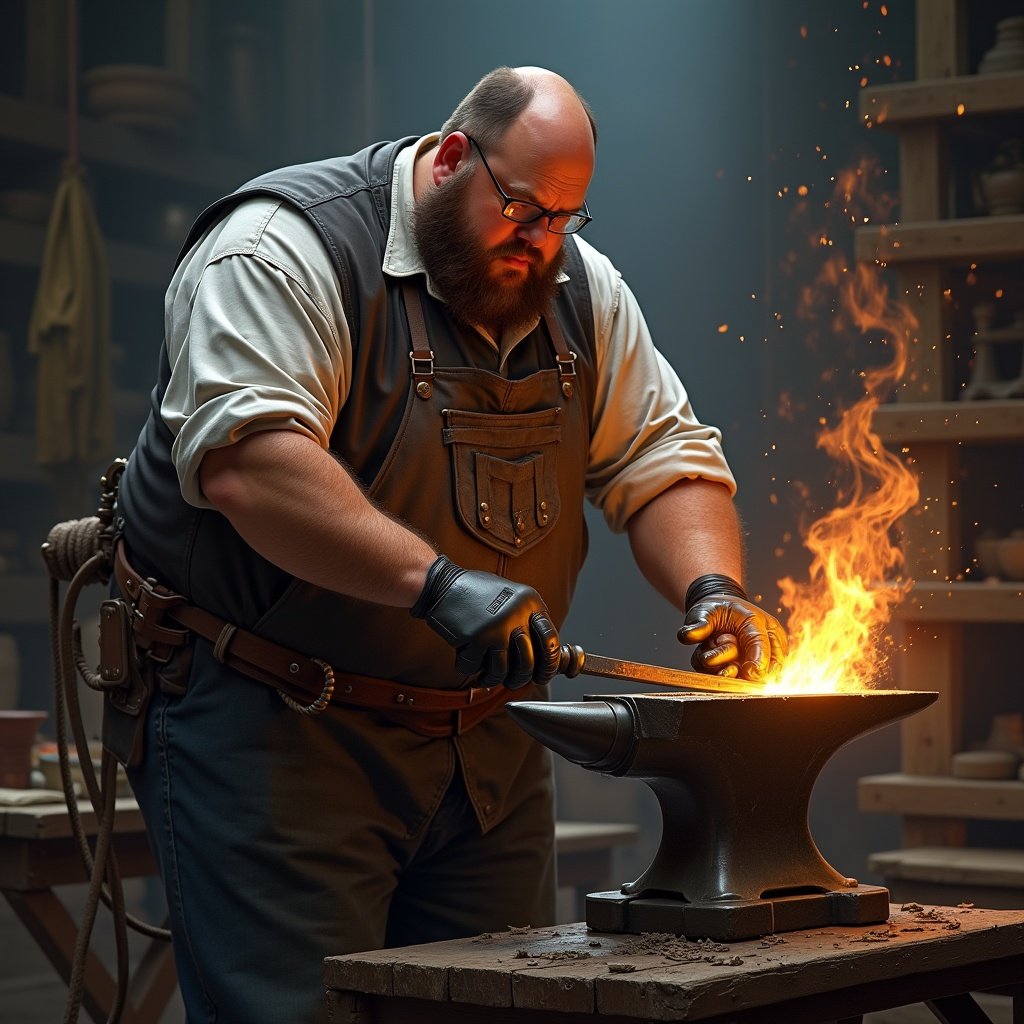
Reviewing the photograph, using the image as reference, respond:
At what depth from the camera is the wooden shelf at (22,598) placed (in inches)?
193

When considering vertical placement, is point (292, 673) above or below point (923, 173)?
below

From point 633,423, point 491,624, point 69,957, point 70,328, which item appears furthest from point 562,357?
point 70,328

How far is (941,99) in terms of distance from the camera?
3.54m

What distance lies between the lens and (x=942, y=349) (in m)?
3.59

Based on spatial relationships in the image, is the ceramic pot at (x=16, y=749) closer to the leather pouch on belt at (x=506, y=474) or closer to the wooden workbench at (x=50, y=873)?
the wooden workbench at (x=50, y=873)

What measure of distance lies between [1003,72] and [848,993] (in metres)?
2.39

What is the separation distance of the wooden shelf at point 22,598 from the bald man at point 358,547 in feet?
8.90

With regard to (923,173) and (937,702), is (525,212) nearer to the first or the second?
(923,173)

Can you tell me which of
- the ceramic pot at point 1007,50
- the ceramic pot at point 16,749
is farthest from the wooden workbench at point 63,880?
the ceramic pot at point 1007,50

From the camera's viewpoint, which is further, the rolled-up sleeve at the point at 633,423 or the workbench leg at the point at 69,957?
the workbench leg at the point at 69,957

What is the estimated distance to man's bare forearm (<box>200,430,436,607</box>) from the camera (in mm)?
1991

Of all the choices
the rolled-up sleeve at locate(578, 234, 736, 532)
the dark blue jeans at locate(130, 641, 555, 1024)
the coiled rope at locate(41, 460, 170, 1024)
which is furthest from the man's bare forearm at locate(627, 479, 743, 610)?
→ the coiled rope at locate(41, 460, 170, 1024)

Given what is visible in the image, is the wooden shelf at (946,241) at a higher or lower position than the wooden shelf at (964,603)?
higher

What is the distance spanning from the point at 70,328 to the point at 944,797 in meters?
2.92
